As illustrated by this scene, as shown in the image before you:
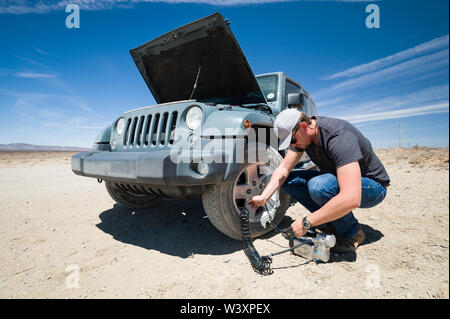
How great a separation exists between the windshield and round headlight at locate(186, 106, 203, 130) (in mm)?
1472

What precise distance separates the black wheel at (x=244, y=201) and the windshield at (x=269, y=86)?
113 centimetres

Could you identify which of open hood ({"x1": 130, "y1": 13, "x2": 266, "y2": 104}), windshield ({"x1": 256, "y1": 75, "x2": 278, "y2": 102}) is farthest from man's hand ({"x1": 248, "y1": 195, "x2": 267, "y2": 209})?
windshield ({"x1": 256, "y1": 75, "x2": 278, "y2": 102})

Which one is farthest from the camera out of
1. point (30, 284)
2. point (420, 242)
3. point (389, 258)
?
point (420, 242)

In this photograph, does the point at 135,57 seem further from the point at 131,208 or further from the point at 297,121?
the point at 297,121

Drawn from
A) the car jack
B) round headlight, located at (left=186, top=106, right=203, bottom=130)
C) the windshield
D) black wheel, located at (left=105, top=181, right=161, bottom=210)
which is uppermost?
the windshield

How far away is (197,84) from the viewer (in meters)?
3.35

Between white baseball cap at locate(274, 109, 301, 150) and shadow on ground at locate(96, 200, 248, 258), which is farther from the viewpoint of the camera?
shadow on ground at locate(96, 200, 248, 258)

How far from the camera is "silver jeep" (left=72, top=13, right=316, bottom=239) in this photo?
178 cm

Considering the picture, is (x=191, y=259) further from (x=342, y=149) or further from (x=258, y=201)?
(x=342, y=149)

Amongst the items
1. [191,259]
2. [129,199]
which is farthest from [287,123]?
[129,199]

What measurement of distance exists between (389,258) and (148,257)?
2.05 metres

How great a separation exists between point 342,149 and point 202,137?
3.53 feet

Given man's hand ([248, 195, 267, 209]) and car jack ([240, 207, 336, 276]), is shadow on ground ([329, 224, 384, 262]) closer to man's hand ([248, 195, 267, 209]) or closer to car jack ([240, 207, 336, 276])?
car jack ([240, 207, 336, 276])
